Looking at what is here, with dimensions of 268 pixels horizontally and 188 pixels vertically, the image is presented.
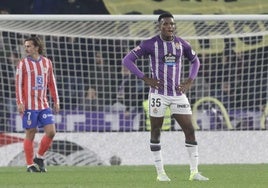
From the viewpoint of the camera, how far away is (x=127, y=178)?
12266 millimetres

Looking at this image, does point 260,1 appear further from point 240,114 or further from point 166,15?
point 166,15

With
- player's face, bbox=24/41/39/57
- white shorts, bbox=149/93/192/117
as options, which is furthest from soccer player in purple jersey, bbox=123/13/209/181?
player's face, bbox=24/41/39/57

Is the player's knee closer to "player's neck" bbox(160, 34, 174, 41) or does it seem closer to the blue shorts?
"player's neck" bbox(160, 34, 174, 41)

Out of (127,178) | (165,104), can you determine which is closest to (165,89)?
(165,104)

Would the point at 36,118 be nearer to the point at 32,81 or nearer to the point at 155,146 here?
the point at 32,81

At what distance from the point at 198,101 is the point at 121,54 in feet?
5.67

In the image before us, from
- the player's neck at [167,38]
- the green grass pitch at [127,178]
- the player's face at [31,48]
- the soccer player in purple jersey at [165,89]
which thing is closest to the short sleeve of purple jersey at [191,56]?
the soccer player in purple jersey at [165,89]

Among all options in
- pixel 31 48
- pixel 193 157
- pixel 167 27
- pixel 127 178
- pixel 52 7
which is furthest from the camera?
pixel 52 7

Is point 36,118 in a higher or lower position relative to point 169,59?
lower

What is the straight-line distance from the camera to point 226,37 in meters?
17.6

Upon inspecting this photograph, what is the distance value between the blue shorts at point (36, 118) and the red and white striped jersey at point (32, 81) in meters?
0.06

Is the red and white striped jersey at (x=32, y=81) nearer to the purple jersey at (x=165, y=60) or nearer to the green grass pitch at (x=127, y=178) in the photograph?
the green grass pitch at (x=127, y=178)

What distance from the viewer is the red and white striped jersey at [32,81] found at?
13.9 m

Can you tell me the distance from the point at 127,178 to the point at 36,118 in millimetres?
2340
